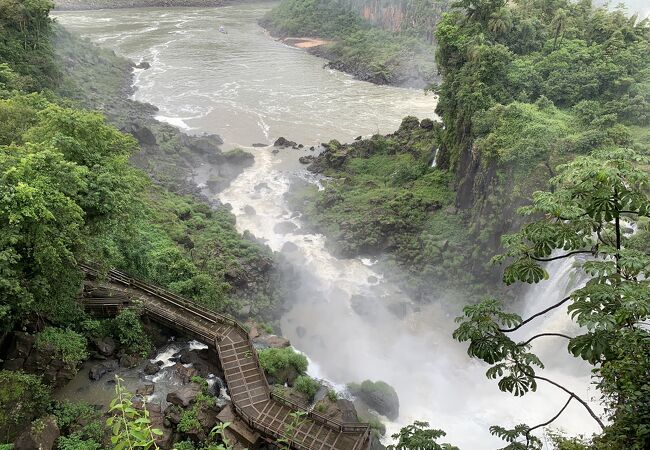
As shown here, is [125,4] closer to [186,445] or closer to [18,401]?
[18,401]

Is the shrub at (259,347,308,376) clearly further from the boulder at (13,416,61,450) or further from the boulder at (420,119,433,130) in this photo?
the boulder at (420,119,433,130)

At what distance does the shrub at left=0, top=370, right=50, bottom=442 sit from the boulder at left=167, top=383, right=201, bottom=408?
157 inches

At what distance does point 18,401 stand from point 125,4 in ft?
368

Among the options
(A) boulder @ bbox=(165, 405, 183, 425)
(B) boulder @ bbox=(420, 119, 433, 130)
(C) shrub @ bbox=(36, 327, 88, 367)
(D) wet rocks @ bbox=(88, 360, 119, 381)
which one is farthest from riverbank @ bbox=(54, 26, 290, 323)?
(B) boulder @ bbox=(420, 119, 433, 130)

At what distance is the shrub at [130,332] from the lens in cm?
1995

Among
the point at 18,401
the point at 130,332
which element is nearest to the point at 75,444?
the point at 18,401

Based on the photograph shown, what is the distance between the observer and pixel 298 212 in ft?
129

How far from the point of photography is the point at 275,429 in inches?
664

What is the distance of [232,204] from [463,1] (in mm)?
23662

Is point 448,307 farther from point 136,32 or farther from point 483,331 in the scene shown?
point 136,32

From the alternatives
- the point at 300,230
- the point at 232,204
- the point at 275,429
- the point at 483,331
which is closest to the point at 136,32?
the point at 232,204

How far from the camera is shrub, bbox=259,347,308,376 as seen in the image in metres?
20.3

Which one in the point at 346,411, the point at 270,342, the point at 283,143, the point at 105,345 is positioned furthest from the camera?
the point at 283,143

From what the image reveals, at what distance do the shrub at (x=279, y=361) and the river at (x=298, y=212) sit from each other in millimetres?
3338
